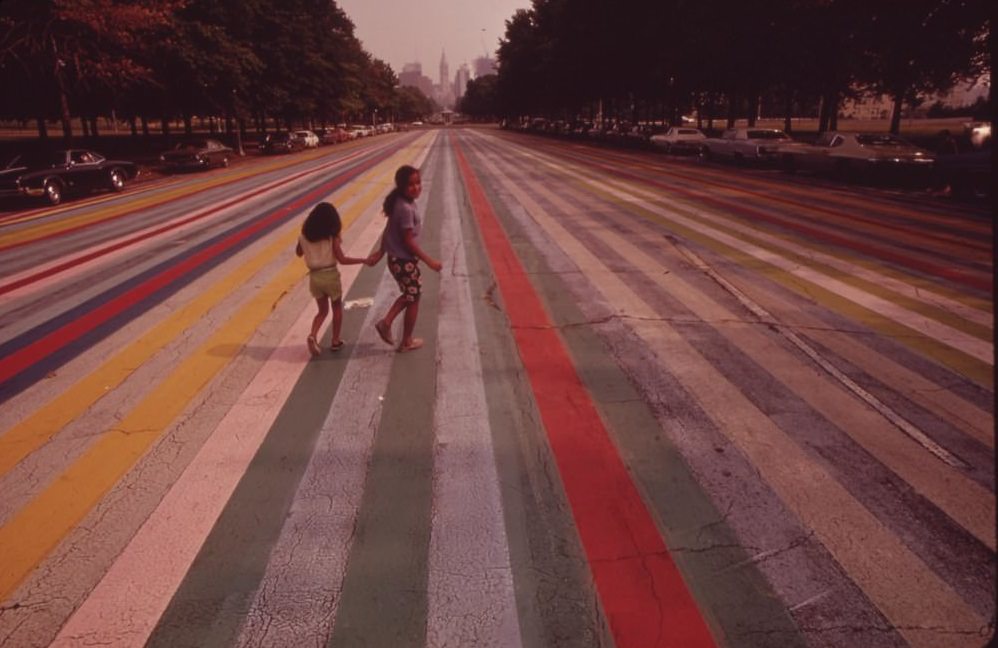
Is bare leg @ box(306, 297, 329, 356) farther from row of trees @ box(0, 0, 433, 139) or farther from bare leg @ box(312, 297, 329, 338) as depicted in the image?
row of trees @ box(0, 0, 433, 139)

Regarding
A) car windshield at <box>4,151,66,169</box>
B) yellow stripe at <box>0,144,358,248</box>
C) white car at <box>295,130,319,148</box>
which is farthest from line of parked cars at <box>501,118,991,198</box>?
white car at <box>295,130,319,148</box>

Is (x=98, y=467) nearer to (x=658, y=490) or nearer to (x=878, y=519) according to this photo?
(x=658, y=490)

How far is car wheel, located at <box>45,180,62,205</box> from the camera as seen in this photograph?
59.5ft

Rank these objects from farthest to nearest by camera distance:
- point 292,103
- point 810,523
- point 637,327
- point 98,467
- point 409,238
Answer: point 292,103
point 637,327
point 409,238
point 98,467
point 810,523

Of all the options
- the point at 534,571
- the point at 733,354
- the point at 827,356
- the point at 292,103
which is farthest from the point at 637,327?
the point at 292,103

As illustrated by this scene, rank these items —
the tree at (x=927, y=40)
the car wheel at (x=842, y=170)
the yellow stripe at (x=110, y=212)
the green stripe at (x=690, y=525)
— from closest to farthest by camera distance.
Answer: the green stripe at (x=690, y=525), the yellow stripe at (x=110, y=212), the car wheel at (x=842, y=170), the tree at (x=927, y=40)

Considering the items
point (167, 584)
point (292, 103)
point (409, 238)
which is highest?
point (292, 103)

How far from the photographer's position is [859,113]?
463ft

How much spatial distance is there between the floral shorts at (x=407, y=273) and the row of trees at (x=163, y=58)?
21760 mm

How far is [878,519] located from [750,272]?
19.4ft

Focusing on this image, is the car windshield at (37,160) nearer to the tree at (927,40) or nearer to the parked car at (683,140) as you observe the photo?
the tree at (927,40)

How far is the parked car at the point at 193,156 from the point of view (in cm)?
2825

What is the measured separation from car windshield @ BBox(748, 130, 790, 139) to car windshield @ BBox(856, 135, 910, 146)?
6.43 meters

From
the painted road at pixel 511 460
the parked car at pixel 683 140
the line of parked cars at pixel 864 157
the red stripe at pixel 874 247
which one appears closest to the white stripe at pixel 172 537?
the painted road at pixel 511 460
